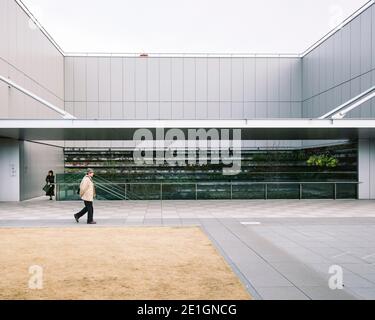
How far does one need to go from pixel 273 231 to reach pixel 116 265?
5.25 meters

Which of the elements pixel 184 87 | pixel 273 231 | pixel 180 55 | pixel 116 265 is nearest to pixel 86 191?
pixel 273 231

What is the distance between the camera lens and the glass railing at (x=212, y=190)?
20.7 m

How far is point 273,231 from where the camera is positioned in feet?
37.6

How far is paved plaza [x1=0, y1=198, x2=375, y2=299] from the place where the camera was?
6.43 metres

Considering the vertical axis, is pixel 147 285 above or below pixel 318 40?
below

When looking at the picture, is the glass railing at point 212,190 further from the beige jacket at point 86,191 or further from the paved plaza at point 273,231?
the beige jacket at point 86,191

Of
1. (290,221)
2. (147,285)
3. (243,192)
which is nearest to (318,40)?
(243,192)

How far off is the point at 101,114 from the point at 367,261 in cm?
2620

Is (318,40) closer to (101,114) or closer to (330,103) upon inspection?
(330,103)

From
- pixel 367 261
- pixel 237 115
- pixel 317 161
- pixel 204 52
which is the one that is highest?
pixel 204 52

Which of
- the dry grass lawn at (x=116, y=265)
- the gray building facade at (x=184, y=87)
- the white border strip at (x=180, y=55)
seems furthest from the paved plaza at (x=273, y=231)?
the white border strip at (x=180, y=55)

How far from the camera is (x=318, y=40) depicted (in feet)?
94.6

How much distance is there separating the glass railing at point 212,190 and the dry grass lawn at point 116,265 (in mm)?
9132
